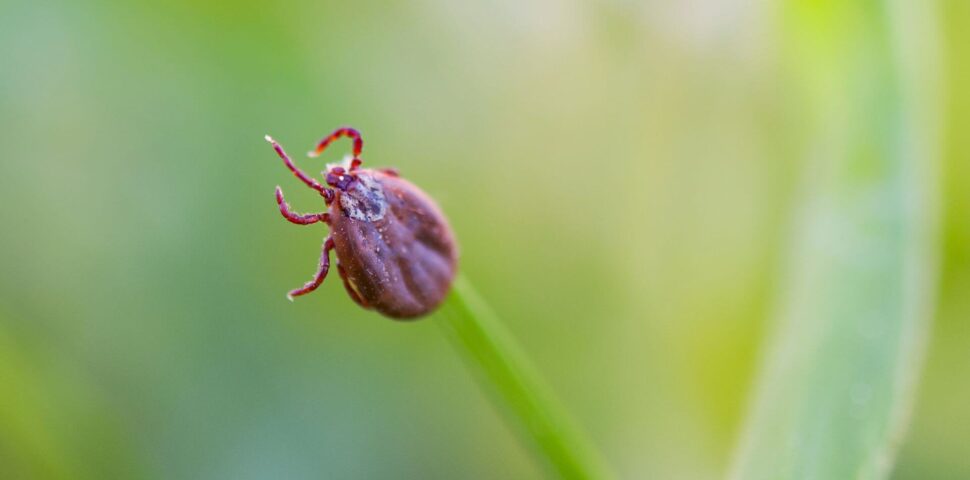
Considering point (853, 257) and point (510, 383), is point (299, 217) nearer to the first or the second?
point (510, 383)

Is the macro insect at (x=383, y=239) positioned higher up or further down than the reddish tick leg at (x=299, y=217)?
further down

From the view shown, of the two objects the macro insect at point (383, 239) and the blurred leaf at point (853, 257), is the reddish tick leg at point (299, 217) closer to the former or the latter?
the macro insect at point (383, 239)

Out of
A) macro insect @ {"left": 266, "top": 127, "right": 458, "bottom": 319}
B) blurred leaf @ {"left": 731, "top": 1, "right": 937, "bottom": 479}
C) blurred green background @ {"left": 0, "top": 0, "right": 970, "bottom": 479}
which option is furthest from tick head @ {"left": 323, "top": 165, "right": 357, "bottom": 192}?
blurred green background @ {"left": 0, "top": 0, "right": 970, "bottom": 479}

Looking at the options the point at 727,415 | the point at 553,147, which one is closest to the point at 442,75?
the point at 553,147

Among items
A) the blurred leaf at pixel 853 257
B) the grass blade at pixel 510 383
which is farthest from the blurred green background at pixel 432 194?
the grass blade at pixel 510 383

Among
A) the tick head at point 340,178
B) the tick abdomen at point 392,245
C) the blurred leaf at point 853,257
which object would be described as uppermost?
the tick head at point 340,178

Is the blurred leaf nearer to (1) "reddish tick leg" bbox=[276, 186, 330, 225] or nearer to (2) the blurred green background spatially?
(2) the blurred green background

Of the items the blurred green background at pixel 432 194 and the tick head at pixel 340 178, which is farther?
the blurred green background at pixel 432 194
